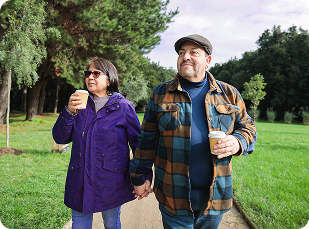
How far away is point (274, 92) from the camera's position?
126 ft

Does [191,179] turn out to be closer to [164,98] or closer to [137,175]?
[137,175]

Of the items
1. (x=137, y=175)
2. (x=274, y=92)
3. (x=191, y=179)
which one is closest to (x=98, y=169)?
(x=137, y=175)

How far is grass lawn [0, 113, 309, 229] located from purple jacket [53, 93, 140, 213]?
151 cm

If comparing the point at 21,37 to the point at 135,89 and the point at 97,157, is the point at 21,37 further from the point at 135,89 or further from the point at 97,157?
the point at 135,89

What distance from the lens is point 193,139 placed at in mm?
1802

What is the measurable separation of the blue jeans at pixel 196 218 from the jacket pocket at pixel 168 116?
60 centimetres

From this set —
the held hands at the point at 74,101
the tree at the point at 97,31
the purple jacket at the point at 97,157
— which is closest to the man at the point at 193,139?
the purple jacket at the point at 97,157

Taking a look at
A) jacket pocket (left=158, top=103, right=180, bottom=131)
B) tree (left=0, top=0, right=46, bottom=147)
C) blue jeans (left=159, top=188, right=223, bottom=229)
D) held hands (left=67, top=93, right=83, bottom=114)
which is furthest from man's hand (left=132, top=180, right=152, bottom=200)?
tree (left=0, top=0, right=46, bottom=147)

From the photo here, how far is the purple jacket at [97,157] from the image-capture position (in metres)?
2.03

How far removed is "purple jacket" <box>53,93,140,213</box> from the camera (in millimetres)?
2029

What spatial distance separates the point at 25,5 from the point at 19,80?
8.23 feet

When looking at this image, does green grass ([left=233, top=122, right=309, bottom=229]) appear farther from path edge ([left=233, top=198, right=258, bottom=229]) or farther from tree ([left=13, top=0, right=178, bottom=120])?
tree ([left=13, top=0, right=178, bottom=120])

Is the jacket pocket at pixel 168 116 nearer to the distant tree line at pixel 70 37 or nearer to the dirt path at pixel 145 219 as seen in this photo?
the dirt path at pixel 145 219

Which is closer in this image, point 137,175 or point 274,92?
point 137,175
